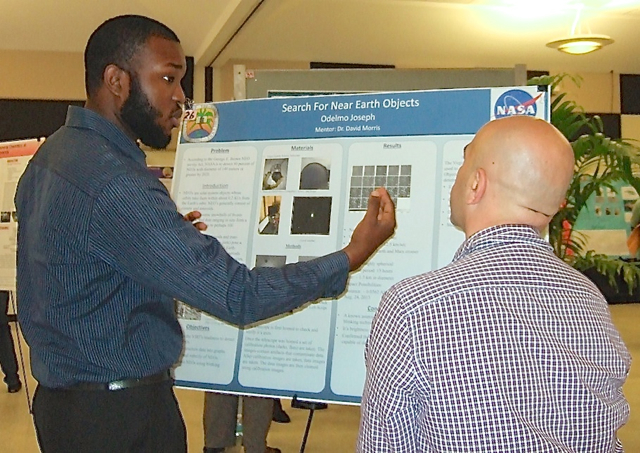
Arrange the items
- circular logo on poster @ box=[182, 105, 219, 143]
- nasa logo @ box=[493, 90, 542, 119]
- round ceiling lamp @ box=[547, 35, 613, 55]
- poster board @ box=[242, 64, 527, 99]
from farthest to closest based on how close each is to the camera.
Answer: round ceiling lamp @ box=[547, 35, 613, 55]
poster board @ box=[242, 64, 527, 99]
circular logo on poster @ box=[182, 105, 219, 143]
nasa logo @ box=[493, 90, 542, 119]

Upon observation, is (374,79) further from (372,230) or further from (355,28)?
(355,28)

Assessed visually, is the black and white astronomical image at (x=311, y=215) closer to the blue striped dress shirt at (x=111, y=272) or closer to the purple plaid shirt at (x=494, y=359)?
the blue striped dress shirt at (x=111, y=272)

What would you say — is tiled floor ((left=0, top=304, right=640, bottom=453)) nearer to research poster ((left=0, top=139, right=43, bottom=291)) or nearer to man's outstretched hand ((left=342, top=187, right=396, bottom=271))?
research poster ((left=0, top=139, right=43, bottom=291))

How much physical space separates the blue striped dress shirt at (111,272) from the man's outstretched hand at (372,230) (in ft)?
0.55

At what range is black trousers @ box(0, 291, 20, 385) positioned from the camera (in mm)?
4941

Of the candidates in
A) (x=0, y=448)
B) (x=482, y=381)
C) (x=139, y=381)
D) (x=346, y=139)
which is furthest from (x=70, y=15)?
(x=482, y=381)

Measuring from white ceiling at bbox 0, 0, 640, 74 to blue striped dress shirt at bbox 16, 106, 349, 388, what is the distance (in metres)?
5.32

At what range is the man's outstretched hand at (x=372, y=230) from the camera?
1.70m

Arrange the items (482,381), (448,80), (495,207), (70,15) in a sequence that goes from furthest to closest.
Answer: (70,15), (448,80), (495,207), (482,381)

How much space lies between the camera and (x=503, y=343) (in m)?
1.14

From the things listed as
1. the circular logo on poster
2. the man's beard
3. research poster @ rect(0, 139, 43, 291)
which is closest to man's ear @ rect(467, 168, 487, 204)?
the man's beard

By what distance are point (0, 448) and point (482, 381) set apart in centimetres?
349

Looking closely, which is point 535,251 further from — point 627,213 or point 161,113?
point 627,213

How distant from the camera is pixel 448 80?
10.2 ft
